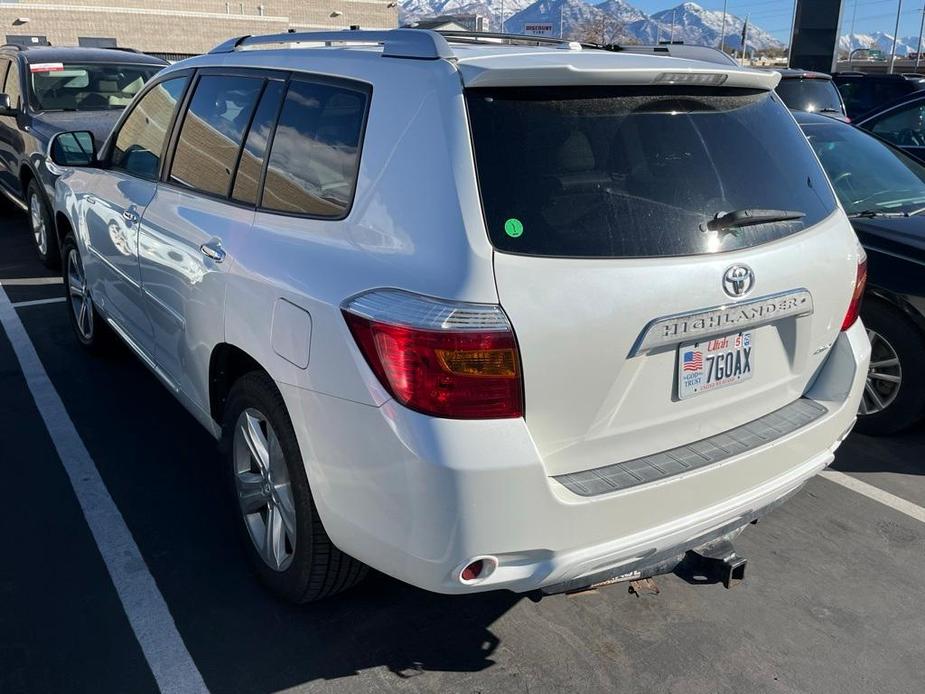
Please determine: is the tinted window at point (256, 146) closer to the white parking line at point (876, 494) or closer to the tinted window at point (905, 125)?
the white parking line at point (876, 494)

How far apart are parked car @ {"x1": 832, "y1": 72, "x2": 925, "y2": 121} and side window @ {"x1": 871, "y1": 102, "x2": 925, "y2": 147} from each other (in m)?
5.72

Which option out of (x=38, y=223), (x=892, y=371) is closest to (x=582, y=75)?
(x=892, y=371)

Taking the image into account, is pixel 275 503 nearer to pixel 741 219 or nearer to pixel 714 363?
pixel 714 363

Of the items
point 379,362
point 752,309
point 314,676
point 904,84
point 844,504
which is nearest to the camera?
point 379,362

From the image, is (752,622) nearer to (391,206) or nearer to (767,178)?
(767,178)

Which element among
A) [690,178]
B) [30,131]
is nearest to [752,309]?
[690,178]

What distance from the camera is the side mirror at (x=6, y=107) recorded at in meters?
7.90

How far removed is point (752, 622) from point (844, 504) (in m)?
1.16

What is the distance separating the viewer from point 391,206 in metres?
2.34

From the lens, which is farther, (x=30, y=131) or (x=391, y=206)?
(x=30, y=131)

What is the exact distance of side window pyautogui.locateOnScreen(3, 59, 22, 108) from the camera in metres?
8.10

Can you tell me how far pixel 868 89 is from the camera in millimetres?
14531

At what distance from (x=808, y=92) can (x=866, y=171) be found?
7.10 metres

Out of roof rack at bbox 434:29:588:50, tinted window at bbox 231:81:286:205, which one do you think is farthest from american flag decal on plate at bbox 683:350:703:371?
tinted window at bbox 231:81:286:205
